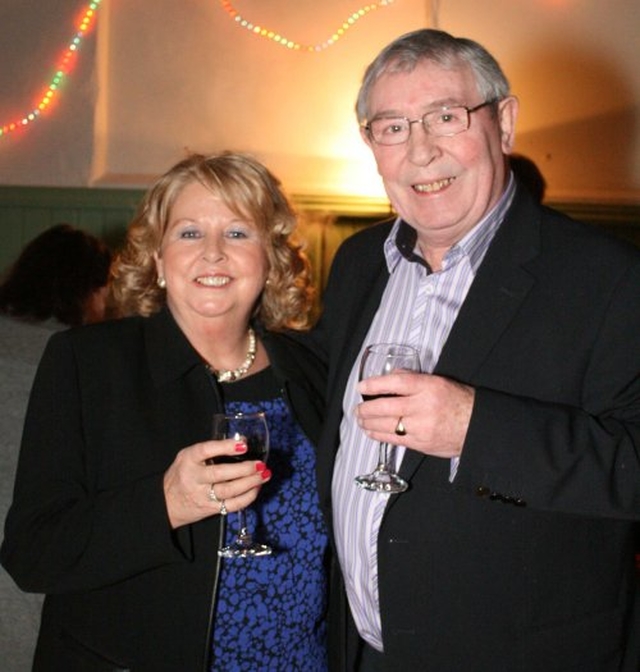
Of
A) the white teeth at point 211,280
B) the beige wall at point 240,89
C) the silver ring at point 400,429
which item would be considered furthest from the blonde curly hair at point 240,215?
the beige wall at point 240,89

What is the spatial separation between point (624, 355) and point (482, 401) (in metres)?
0.30

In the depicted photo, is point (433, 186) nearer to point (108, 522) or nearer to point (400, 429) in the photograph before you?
point (400, 429)

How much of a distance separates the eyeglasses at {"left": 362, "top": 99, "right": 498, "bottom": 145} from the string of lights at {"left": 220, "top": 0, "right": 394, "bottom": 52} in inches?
107

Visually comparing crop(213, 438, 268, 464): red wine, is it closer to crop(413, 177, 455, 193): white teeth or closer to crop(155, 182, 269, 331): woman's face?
crop(155, 182, 269, 331): woman's face

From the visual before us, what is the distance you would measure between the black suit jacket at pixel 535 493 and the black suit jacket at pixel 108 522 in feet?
1.40

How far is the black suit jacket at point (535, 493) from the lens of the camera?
2.01 m

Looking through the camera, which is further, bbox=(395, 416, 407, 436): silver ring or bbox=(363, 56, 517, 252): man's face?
bbox=(363, 56, 517, 252): man's face

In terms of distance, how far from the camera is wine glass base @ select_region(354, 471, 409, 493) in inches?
81.5

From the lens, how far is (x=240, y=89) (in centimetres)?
500

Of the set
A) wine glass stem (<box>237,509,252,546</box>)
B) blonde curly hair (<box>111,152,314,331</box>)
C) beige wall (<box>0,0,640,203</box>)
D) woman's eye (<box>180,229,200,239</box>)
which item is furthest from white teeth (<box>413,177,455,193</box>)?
beige wall (<box>0,0,640,203</box>)

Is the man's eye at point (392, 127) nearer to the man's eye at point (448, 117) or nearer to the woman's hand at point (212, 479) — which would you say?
the man's eye at point (448, 117)

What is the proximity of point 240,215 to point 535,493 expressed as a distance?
971 mm

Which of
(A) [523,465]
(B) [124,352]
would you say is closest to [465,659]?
(A) [523,465]

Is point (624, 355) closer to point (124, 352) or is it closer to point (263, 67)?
point (124, 352)
